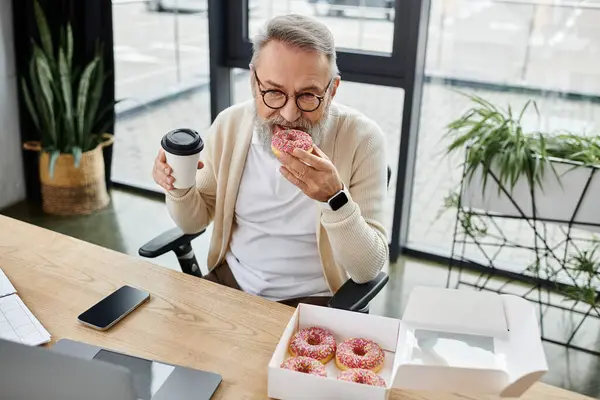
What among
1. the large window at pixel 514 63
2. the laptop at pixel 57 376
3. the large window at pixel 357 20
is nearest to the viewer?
the laptop at pixel 57 376

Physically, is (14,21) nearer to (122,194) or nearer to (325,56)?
(122,194)

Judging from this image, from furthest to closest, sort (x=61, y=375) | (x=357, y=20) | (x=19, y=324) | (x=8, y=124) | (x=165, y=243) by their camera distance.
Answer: (x=8, y=124) → (x=357, y=20) → (x=165, y=243) → (x=19, y=324) → (x=61, y=375)

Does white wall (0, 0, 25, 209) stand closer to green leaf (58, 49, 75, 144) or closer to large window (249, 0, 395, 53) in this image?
green leaf (58, 49, 75, 144)

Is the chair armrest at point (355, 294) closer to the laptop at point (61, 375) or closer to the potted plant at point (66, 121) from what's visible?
the laptop at point (61, 375)

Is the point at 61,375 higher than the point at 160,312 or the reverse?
higher

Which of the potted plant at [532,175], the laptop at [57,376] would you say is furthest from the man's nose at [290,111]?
the potted plant at [532,175]

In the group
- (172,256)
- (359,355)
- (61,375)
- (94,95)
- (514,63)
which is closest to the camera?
(61,375)

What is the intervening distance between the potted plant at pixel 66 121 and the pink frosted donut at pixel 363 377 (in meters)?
2.61

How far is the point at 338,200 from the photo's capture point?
5.22 ft

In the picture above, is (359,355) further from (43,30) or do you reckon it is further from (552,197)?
(43,30)

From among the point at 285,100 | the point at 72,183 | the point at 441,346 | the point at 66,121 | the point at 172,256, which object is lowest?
the point at 172,256

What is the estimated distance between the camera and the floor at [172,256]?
256 cm

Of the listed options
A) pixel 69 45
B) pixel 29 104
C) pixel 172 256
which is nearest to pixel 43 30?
pixel 69 45

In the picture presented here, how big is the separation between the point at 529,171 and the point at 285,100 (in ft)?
4.11
